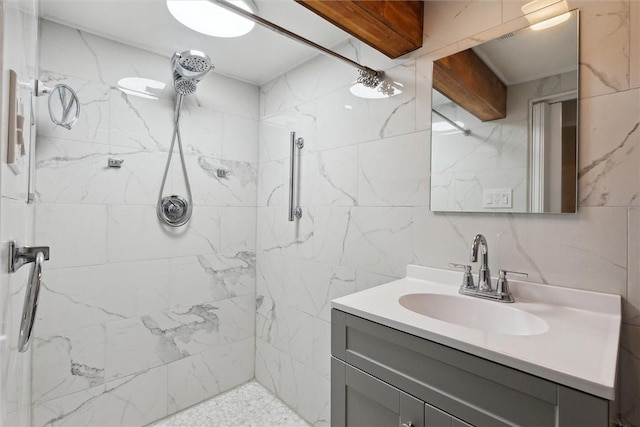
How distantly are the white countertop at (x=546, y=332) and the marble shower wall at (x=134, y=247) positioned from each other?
1.41 meters

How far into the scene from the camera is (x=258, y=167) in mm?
2453

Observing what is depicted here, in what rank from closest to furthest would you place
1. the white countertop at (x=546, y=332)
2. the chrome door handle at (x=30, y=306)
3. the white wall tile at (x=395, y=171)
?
1. the white countertop at (x=546, y=332)
2. the chrome door handle at (x=30, y=306)
3. the white wall tile at (x=395, y=171)

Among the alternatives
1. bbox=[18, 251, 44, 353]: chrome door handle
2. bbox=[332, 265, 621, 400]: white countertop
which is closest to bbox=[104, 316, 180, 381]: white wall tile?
bbox=[18, 251, 44, 353]: chrome door handle

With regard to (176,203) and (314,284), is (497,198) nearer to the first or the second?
(314,284)

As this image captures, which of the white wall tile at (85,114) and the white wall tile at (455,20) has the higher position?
the white wall tile at (455,20)

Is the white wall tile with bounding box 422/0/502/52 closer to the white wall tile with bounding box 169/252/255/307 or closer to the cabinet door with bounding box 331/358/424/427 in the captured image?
the cabinet door with bounding box 331/358/424/427

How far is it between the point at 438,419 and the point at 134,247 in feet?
6.03

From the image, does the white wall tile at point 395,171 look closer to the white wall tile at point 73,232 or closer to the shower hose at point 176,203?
the shower hose at point 176,203

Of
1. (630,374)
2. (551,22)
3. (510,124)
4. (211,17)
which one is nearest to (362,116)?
(510,124)

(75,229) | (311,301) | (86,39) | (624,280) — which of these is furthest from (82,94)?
(624,280)

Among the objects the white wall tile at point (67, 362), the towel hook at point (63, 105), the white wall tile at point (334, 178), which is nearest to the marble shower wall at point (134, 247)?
the white wall tile at point (67, 362)

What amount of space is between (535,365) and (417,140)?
103cm

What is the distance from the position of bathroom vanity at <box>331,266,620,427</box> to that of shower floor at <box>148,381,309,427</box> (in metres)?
1.13

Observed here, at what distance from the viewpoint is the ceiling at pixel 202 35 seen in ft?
5.03
